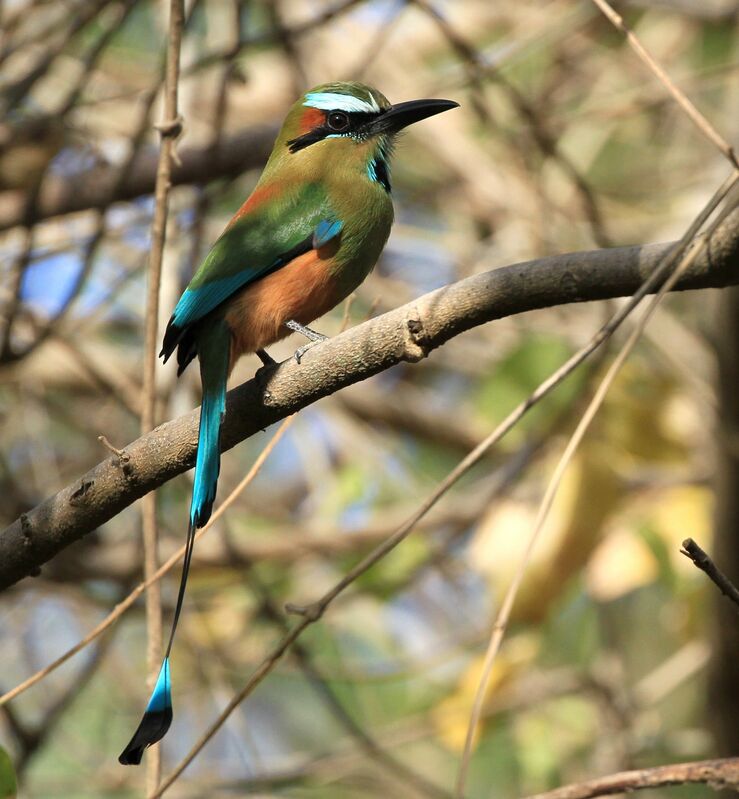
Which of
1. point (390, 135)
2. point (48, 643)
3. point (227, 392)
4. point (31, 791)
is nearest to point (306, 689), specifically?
point (48, 643)

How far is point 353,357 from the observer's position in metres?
1.98

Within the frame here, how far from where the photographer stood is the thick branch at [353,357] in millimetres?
1844

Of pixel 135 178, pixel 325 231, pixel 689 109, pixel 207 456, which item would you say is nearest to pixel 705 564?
pixel 689 109

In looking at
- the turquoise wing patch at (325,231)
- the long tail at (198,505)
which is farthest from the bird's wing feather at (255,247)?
the long tail at (198,505)

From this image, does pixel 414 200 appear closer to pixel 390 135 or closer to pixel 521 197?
pixel 521 197

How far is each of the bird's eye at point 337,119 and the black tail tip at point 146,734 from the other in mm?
1810

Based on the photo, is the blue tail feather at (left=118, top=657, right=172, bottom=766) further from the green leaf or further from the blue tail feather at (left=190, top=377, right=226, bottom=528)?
the blue tail feather at (left=190, top=377, right=226, bottom=528)

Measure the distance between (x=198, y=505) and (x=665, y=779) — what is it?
100 centimetres

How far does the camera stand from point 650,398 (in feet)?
14.8

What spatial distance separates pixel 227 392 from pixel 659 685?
3.09 m

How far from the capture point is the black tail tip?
2.01m

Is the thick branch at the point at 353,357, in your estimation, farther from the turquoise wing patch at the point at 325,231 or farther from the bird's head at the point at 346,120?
the bird's head at the point at 346,120

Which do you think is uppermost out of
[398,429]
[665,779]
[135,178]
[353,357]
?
[135,178]

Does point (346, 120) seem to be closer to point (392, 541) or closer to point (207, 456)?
point (207, 456)
